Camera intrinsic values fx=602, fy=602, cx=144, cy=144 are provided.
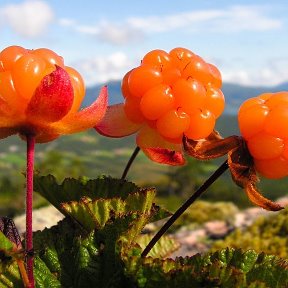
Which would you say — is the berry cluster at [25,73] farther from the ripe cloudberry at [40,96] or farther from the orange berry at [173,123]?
the orange berry at [173,123]

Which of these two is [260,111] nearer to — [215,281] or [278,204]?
[278,204]

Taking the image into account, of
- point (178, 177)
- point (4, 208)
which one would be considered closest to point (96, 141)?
point (178, 177)

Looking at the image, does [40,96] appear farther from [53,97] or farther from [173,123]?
[173,123]

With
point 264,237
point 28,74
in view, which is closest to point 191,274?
point 28,74

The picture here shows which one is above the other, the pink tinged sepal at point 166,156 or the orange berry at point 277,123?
the orange berry at point 277,123

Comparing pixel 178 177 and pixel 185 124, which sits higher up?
pixel 185 124

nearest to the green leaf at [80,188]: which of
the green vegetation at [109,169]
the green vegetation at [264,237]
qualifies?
the green vegetation at [264,237]

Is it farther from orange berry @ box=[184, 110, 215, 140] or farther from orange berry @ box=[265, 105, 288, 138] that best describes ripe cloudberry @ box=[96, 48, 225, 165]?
orange berry @ box=[265, 105, 288, 138]
